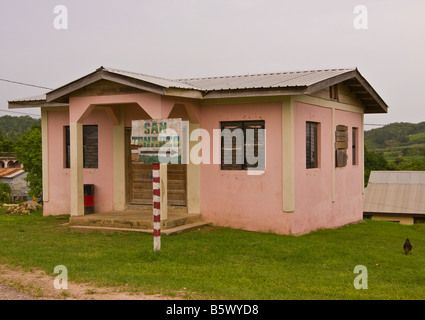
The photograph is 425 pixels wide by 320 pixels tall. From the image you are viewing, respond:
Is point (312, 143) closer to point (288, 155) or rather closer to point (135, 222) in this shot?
point (288, 155)

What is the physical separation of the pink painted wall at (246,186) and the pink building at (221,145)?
0.03m

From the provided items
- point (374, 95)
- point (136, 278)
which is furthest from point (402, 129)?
point (136, 278)

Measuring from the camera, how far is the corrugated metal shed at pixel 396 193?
3159cm

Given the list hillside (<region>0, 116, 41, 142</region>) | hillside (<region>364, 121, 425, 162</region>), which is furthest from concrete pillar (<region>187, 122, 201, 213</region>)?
hillside (<region>0, 116, 41, 142</region>)

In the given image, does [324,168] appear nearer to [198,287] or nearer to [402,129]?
[198,287]

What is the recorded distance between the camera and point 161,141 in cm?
973

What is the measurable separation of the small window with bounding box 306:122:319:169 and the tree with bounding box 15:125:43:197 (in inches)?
683

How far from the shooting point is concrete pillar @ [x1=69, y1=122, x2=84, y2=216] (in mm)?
13340

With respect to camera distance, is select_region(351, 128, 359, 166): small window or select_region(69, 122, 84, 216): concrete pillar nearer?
select_region(69, 122, 84, 216): concrete pillar

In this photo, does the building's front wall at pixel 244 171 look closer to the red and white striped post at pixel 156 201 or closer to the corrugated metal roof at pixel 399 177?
the red and white striped post at pixel 156 201

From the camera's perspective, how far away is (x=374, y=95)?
1659 centimetres

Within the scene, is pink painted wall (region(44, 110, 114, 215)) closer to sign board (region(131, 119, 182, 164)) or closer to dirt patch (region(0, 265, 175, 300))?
sign board (region(131, 119, 182, 164))

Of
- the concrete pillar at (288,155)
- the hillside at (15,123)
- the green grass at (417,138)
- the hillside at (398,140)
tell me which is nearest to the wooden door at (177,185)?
the concrete pillar at (288,155)

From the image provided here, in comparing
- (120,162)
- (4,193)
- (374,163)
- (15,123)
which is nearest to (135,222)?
(120,162)
